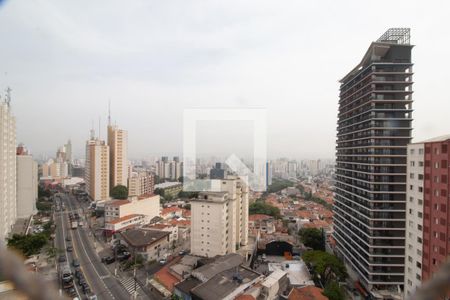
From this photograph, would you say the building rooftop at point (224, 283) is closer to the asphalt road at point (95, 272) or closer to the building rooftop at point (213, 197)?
the asphalt road at point (95, 272)

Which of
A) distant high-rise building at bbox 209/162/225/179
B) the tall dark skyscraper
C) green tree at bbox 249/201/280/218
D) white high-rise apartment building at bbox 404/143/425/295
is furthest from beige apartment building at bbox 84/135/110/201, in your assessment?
white high-rise apartment building at bbox 404/143/425/295

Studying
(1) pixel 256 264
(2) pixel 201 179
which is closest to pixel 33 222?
(2) pixel 201 179

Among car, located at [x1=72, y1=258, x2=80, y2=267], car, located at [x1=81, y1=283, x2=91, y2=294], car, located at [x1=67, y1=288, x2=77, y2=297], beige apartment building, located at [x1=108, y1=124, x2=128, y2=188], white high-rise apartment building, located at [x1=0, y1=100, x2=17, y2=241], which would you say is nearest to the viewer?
car, located at [x1=67, y1=288, x2=77, y2=297]

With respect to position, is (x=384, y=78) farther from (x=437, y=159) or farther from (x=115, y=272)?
(x=115, y=272)

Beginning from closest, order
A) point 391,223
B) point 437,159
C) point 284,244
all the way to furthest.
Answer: point 437,159, point 391,223, point 284,244

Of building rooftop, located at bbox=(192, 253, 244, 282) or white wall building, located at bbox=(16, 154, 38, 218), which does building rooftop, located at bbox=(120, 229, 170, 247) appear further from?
white wall building, located at bbox=(16, 154, 38, 218)

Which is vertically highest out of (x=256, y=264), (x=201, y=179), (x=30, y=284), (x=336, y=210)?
(x=30, y=284)
